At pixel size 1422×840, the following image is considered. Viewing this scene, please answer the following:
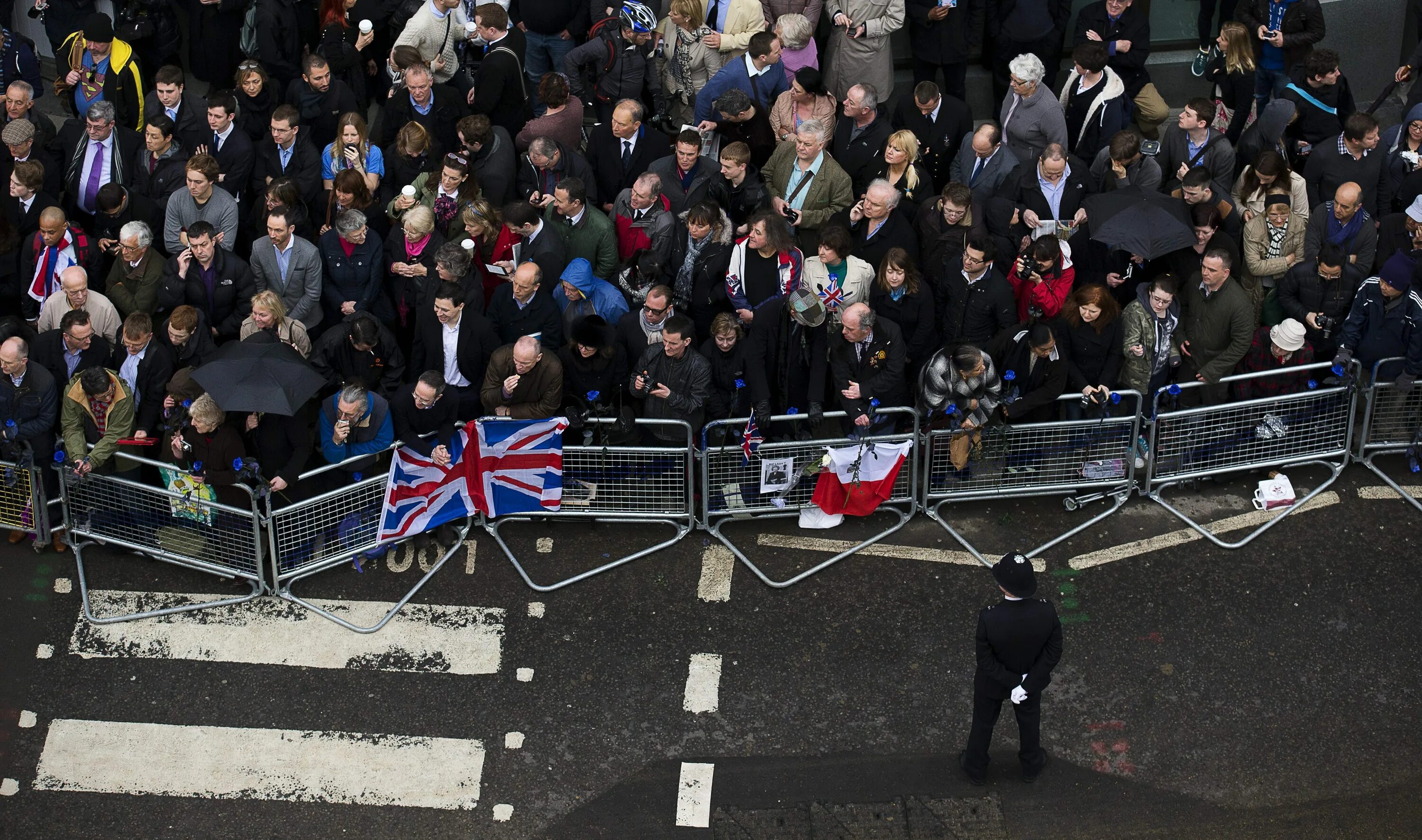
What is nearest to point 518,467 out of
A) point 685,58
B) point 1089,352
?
point 1089,352

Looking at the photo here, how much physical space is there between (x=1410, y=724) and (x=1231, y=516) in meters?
2.33

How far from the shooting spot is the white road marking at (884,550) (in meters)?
13.1

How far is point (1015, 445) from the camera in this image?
1334 cm

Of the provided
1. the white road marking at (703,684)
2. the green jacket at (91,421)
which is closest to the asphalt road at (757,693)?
the white road marking at (703,684)

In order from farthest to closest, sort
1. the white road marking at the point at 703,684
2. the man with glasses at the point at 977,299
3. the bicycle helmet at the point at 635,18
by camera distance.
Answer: the bicycle helmet at the point at 635,18 < the man with glasses at the point at 977,299 < the white road marking at the point at 703,684

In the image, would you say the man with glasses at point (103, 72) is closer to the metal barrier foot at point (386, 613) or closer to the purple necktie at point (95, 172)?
the purple necktie at point (95, 172)

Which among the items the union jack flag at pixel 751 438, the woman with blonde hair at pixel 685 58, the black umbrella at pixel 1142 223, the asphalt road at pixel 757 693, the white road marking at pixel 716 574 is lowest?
the asphalt road at pixel 757 693

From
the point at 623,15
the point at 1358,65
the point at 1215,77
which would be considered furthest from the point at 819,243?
the point at 1358,65

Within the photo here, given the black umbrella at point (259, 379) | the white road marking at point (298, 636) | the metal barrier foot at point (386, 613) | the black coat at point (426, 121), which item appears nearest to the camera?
the black umbrella at point (259, 379)

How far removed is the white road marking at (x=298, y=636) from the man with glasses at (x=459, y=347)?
1.63 metres

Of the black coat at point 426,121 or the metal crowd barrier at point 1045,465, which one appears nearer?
the metal crowd barrier at point 1045,465

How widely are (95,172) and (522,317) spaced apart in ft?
13.3

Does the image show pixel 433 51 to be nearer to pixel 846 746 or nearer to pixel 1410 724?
pixel 846 746

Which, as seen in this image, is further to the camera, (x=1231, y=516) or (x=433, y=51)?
(x=433, y=51)
